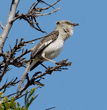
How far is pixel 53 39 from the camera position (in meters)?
5.67

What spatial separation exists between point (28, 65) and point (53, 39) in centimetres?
110

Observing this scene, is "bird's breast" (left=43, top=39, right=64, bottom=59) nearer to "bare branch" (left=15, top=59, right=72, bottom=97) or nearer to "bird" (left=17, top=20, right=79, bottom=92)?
"bird" (left=17, top=20, right=79, bottom=92)

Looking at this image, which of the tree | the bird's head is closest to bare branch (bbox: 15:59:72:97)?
the tree

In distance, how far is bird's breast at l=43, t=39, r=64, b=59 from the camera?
5.45m

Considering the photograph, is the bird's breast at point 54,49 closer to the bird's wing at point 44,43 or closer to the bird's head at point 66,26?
the bird's wing at point 44,43

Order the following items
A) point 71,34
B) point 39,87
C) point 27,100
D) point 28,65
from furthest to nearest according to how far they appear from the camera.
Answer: point 71,34 → point 28,65 → point 39,87 → point 27,100

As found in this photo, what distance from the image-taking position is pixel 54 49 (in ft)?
17.8

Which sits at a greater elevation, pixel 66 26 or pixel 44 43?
pixel 66 26

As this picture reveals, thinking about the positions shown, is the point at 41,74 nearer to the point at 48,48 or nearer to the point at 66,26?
the point at 48,48

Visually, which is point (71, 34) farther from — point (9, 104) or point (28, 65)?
point (9, 104)

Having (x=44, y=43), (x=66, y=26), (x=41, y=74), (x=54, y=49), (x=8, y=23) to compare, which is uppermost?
(x=66, y=26)

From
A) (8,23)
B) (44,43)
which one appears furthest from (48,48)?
(8,23)

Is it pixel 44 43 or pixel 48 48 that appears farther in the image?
pixel 44 43

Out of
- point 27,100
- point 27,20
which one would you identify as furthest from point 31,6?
point 27,100
